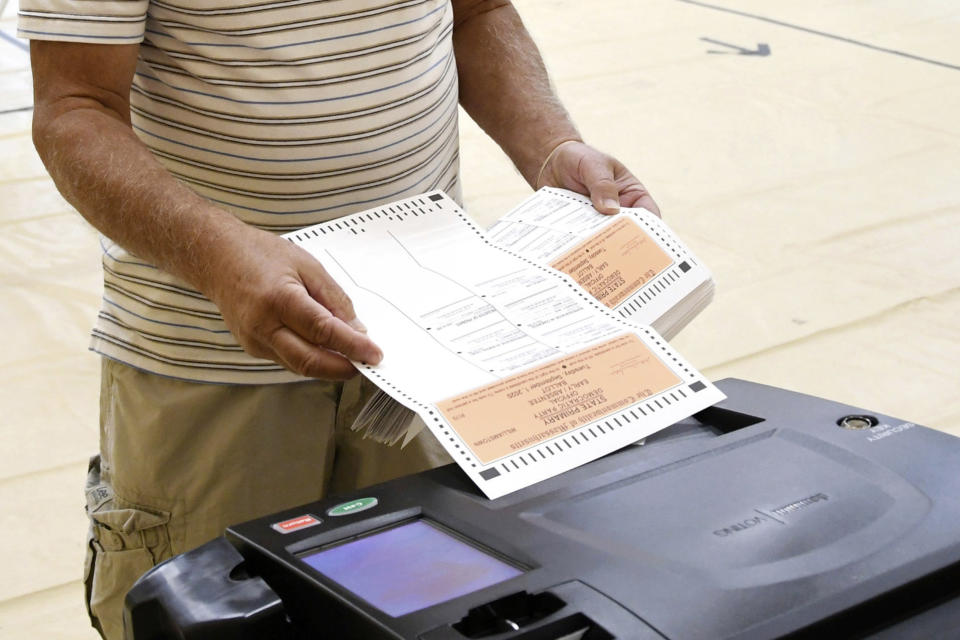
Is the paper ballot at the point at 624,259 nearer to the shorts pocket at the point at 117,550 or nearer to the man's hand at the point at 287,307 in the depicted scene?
the man's hand at the point at 287,307

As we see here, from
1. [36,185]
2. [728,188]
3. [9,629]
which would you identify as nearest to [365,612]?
[9,629]

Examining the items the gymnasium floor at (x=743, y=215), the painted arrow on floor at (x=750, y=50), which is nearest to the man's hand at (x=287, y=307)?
Result: the gymnasium floor at (x=743, y=215)

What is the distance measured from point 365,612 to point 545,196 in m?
0.51

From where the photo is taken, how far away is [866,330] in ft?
8.06

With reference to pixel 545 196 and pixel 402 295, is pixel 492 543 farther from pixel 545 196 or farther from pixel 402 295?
pixel 545 196

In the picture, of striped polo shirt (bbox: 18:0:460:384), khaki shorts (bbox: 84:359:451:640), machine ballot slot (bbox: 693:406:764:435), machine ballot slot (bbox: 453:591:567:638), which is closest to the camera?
machine ballot slot (bbox: 453:591:567:638)

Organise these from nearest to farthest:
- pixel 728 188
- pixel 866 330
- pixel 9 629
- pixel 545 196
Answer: pixel 545 196, pixel 9 629, pixel 866 330, pixel 728 188

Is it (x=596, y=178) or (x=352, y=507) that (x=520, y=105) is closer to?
(x=596, y=178)

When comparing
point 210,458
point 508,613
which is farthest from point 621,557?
point 210,458

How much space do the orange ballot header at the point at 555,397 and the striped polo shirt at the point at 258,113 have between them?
0.32 metres

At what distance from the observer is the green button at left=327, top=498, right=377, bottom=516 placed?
0.72m

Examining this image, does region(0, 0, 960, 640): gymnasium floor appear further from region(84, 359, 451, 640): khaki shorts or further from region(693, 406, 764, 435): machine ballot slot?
region(693, 406, 764, 435): machine ballot slot

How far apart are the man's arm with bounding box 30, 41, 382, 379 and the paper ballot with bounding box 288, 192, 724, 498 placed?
0.04 m

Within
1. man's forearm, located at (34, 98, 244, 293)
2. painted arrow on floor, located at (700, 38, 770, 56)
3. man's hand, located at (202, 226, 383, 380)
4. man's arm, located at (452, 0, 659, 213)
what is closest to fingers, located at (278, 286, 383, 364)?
man's hand, located at (202, 226, 383, 380)
